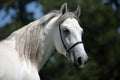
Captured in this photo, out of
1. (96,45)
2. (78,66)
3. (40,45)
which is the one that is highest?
(40,45)

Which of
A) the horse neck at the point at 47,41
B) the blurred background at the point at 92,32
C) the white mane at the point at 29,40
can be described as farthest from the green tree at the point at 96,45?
the white mane at the point at 29,40

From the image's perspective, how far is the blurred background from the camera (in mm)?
21141

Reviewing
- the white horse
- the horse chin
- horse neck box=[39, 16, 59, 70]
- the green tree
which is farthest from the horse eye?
the green tree

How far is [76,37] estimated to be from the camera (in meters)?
5.67

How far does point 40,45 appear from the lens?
5.67 m

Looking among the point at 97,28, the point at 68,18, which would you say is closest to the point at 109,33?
the point at 97,28

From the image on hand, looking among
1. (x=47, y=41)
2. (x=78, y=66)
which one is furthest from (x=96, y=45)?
(x=78, y=66)

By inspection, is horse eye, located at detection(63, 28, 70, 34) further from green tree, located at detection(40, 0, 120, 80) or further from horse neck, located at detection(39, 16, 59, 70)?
green tree, located at detection(40, 0, 120, 80)

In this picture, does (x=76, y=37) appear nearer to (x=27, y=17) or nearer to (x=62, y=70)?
(x=62, y=70)

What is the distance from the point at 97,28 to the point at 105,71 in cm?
268

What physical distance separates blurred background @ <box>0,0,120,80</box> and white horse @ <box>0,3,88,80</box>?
14979 millimetres

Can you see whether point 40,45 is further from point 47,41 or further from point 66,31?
point 66,31

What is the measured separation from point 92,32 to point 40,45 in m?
18.9

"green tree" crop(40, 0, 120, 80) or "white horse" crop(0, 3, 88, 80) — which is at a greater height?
"white horse" crop(0, 3, 88, 80)
